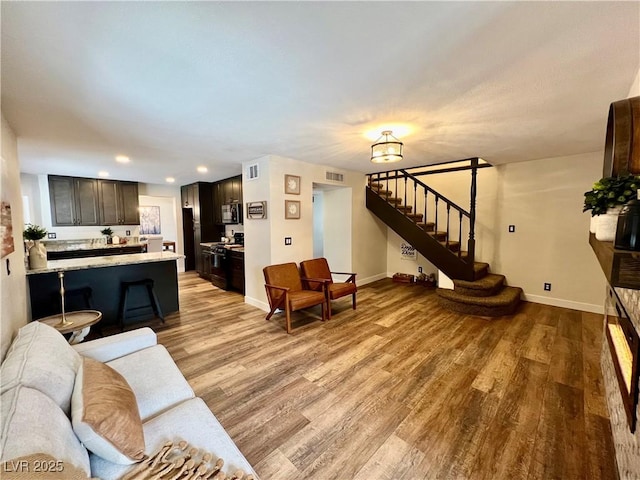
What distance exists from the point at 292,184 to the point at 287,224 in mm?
645

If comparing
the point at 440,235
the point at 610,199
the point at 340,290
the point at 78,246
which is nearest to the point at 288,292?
the point at 340,290

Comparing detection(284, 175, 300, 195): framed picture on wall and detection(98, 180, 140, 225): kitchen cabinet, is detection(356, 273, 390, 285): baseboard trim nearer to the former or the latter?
detection(284, 175, 300, 195): framed picture on wall

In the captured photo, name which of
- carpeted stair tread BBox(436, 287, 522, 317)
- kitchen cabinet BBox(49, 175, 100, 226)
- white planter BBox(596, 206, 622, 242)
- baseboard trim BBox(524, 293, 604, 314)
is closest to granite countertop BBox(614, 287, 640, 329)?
white planter BBox(596, 206, 622, 242)

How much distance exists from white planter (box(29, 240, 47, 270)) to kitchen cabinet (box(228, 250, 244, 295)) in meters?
2.60

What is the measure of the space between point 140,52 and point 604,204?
8.92 ft

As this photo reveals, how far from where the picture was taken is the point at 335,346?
2.96 meters

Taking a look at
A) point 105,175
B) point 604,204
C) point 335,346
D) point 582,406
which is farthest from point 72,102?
point 582,406

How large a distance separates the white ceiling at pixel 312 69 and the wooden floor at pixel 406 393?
2414 mm

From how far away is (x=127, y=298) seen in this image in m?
3.60

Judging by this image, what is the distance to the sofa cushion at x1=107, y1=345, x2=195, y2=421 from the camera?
1.44 meters

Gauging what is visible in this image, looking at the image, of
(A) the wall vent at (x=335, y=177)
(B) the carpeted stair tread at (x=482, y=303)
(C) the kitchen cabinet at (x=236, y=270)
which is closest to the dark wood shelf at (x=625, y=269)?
(B) the carpeted stair tread at (x=482, y=303)

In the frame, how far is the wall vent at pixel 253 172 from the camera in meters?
4.07

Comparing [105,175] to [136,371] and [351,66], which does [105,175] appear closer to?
[136,371]

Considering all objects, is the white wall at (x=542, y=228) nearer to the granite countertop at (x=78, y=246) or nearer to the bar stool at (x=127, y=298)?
the bar stool at (x=127, y=298)
